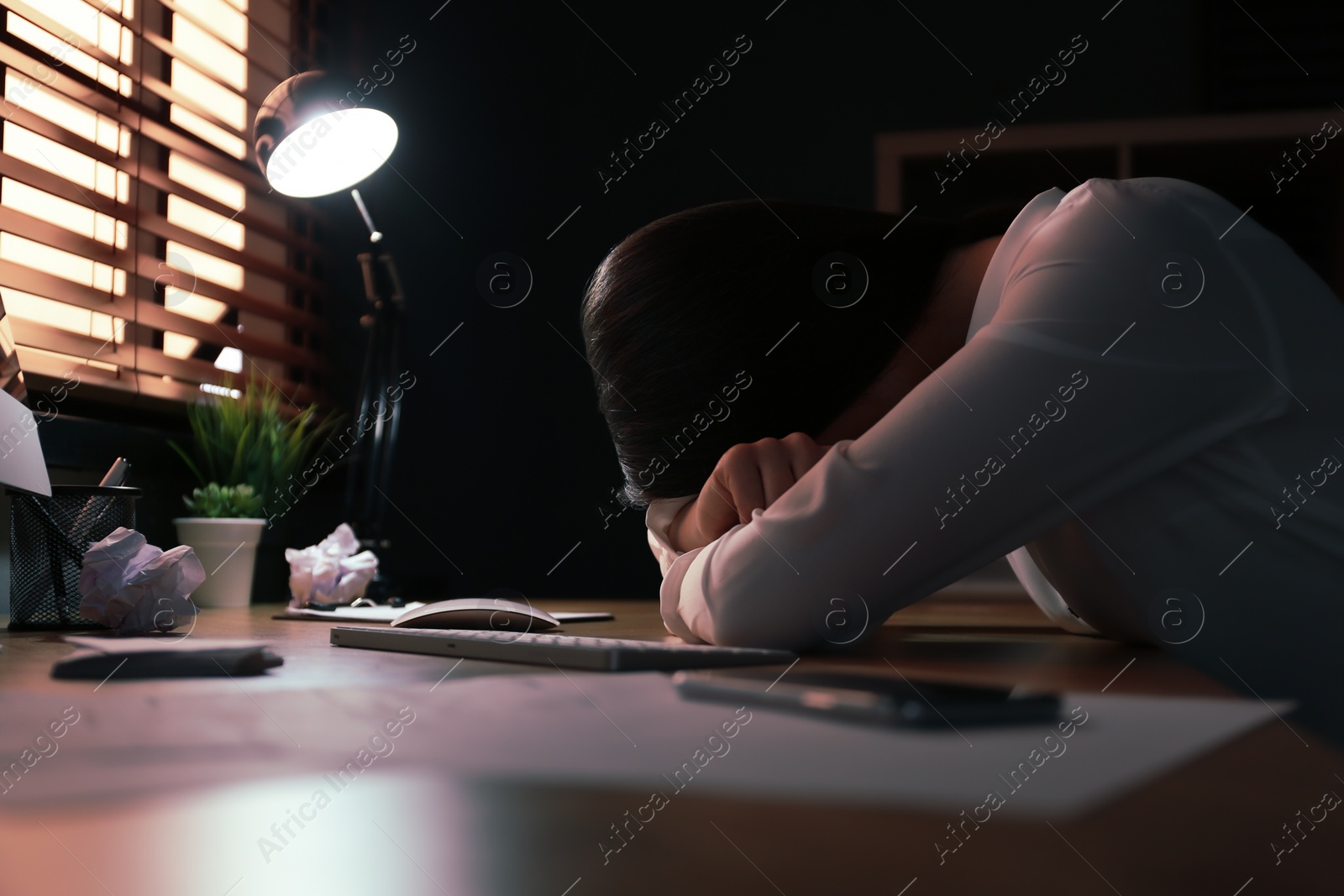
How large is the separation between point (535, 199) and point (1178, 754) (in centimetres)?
241

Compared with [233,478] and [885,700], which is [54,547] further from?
[885,700]

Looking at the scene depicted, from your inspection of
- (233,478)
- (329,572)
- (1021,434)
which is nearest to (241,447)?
(233,478)

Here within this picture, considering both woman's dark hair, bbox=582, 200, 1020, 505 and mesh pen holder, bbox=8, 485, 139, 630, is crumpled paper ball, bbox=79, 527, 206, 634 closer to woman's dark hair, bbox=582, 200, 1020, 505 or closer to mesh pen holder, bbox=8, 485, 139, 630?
mesh pen holder, bbox=8, 485, 139, 630

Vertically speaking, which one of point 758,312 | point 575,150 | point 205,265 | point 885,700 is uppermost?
point 575,150

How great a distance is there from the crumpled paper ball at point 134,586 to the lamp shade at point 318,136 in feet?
2.79

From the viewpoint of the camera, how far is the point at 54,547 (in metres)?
1.03

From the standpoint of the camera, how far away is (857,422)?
1.04 m

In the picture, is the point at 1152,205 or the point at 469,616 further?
the point at 469,616

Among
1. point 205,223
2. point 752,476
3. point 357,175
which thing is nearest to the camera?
point 752,476

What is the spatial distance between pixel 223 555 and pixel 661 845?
4.50ft

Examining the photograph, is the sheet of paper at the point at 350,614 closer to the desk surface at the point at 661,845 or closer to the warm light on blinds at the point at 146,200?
the warm light on blinds at the point at 146,200

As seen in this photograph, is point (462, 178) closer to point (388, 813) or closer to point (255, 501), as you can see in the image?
point (255, 501)

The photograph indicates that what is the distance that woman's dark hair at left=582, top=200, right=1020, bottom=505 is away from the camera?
1.00 meters

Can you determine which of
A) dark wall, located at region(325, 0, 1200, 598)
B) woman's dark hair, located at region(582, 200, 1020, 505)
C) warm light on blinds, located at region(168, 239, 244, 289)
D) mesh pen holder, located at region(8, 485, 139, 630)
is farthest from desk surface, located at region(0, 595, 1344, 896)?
dark wall, located at region(325, 0, 1200, 598)
